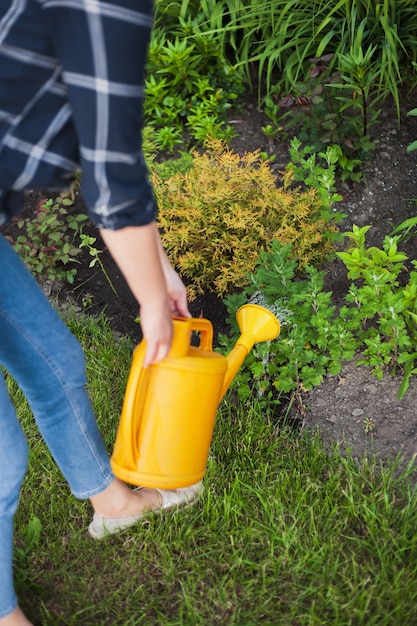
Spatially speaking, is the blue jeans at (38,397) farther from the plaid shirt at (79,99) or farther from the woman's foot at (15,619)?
the plaid shirt at (79,99)

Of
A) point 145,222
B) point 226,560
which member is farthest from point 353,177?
point 145,222

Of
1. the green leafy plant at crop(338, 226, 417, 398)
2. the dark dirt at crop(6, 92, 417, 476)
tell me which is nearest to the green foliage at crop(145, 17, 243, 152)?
the dark dirt at crop(6, 92, 417, 476)

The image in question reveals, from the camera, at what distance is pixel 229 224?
8.40ft

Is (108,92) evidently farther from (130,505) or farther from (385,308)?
(385,308)

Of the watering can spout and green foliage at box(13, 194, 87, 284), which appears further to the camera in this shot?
green foliage at box(13, 194, 87, 284)

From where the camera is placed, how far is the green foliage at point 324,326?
223cm

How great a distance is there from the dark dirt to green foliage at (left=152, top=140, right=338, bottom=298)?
14 centimetres

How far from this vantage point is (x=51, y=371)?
5.46ft

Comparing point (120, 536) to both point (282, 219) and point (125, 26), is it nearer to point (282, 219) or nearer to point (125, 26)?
point (282, 219)

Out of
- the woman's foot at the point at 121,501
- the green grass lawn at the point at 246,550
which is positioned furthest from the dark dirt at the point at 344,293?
the woman's foot at the point at 121,501

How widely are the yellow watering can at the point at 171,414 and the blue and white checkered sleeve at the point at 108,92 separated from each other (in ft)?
1.34

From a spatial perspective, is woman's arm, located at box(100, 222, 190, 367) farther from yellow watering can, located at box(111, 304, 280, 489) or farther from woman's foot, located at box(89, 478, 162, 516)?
woman's foot, located at box(89, 478, 162, 516)

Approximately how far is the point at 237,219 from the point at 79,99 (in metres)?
1.51

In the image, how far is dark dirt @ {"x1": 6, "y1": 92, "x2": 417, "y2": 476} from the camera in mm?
2232
